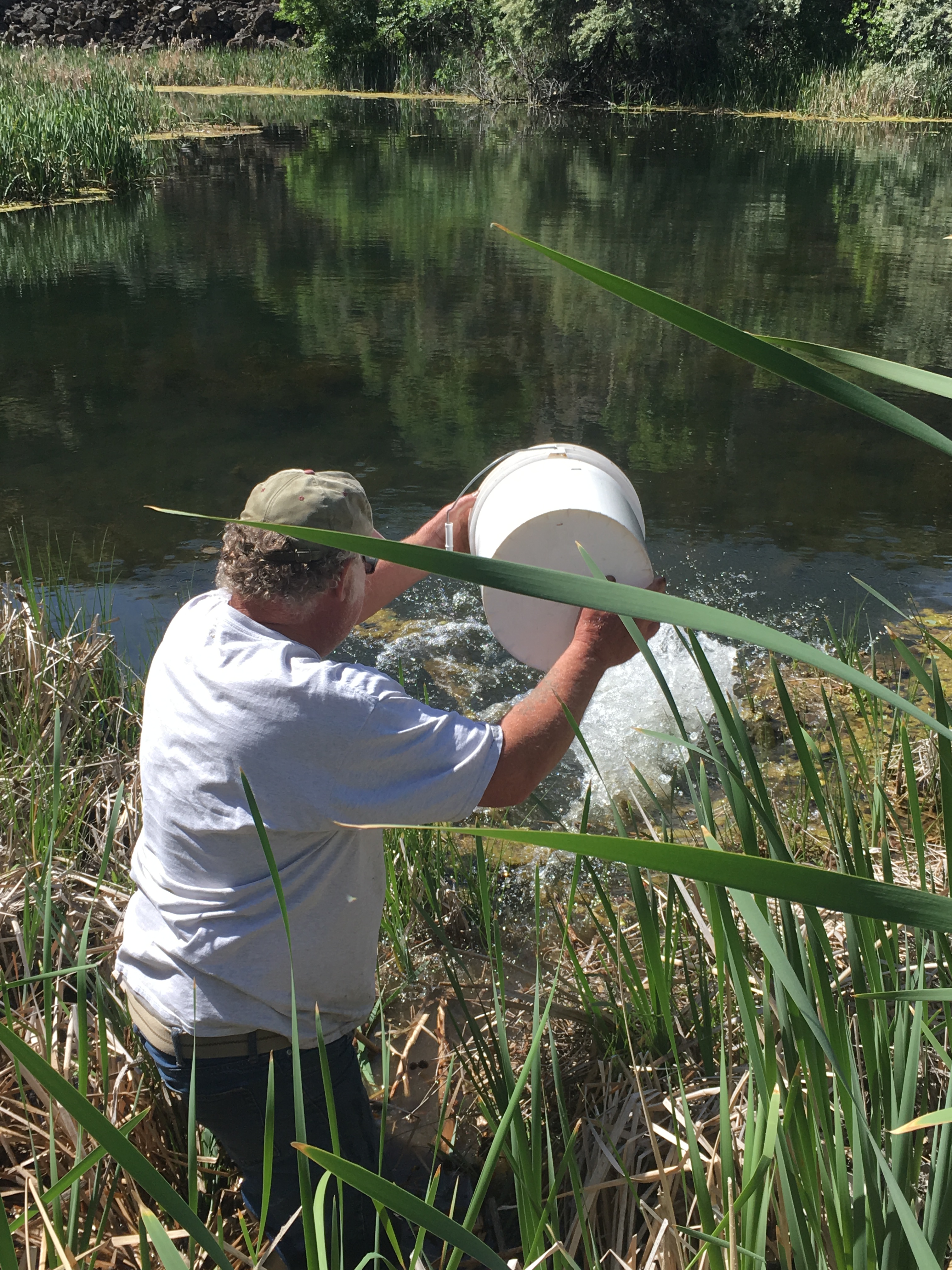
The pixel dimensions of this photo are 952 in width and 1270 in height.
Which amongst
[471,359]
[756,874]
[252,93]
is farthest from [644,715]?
[252,93]

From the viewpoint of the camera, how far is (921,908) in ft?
2.30

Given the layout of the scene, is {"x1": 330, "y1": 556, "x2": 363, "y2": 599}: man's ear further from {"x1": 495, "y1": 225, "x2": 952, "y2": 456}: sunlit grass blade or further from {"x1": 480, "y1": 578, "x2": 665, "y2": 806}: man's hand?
{"x1": 495, "y1": 225, "x2": 952, "y2": 456}: sunlit grass blade

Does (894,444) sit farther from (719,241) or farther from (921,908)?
(921,908)

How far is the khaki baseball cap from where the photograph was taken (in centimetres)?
171

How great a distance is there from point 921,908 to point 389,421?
21.1 ft

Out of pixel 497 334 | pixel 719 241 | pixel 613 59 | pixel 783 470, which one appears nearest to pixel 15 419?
pixel 497 334

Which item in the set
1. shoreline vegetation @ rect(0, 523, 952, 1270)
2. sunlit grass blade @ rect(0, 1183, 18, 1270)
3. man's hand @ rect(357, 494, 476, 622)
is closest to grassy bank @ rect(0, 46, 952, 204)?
shoreline vegetation @ rect(0, 523, 952, 1270)

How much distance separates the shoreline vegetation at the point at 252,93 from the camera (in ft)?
44.7

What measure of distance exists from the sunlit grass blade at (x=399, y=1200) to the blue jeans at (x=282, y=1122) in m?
→ 0.76

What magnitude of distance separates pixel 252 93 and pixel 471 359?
2567cm

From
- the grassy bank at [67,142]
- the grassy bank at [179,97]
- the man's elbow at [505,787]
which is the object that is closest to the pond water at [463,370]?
the grassy bank at [67,142]

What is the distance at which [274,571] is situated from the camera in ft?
5.57

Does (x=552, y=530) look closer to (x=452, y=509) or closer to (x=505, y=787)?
(x=452, y=509)

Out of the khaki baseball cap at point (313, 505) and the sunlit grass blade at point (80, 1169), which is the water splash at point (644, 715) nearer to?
the khaki baseball cap at point (313, 505)
